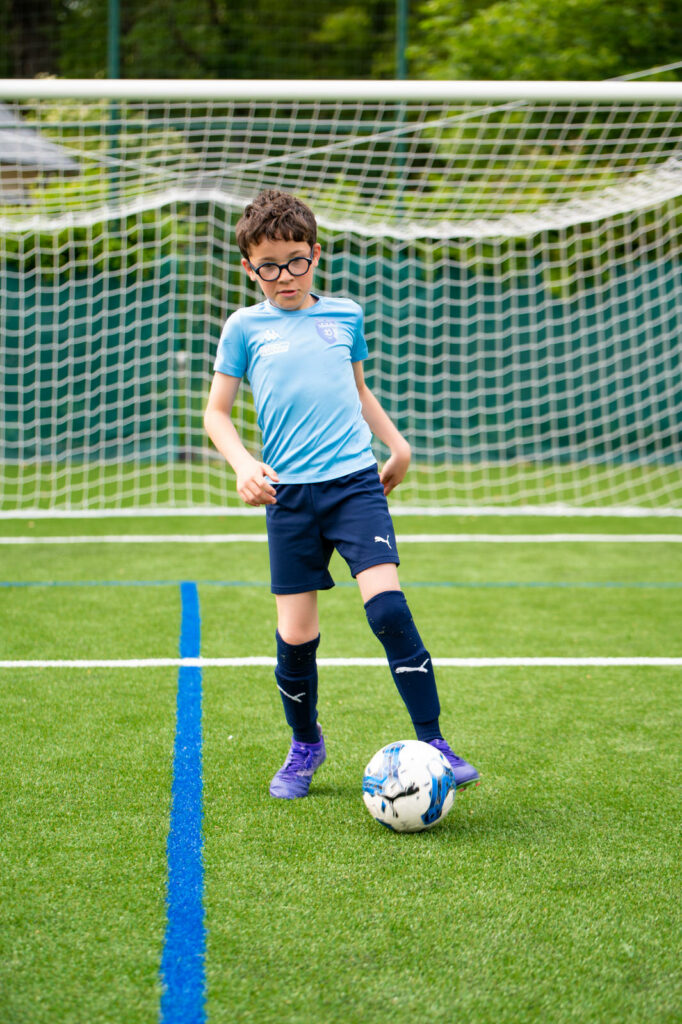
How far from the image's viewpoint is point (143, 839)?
2.53 metres

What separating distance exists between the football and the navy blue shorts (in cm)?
49

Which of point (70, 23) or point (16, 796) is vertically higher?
point (70, 23)

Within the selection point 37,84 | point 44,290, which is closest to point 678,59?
point 44,290

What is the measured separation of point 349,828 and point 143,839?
51 centimetres

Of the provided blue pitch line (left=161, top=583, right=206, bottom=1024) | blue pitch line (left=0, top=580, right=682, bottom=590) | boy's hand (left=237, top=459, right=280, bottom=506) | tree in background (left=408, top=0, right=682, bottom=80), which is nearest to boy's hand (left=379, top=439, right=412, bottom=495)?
boy's hand (left=237, top=459, right=280, bottom=506)

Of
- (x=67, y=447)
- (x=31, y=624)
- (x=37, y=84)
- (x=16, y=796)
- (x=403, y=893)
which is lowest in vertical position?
(x=67, y=447)

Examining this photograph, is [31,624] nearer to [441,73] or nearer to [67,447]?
[67,447]

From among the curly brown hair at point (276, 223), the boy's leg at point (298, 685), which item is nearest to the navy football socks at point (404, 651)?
the boy's leg at point (298, 685)

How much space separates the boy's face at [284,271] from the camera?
8.98 ft

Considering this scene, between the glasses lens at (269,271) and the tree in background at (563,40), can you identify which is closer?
the glasses lens at (269,271)

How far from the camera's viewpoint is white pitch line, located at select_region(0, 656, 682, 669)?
414 cm

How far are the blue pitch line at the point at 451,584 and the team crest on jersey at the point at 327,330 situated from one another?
3.06 meters

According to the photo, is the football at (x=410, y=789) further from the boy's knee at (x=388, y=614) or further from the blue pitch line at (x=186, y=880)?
the blue pitch line at (x=186, y=880)

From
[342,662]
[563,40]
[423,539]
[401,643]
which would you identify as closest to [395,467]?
[401,643]
